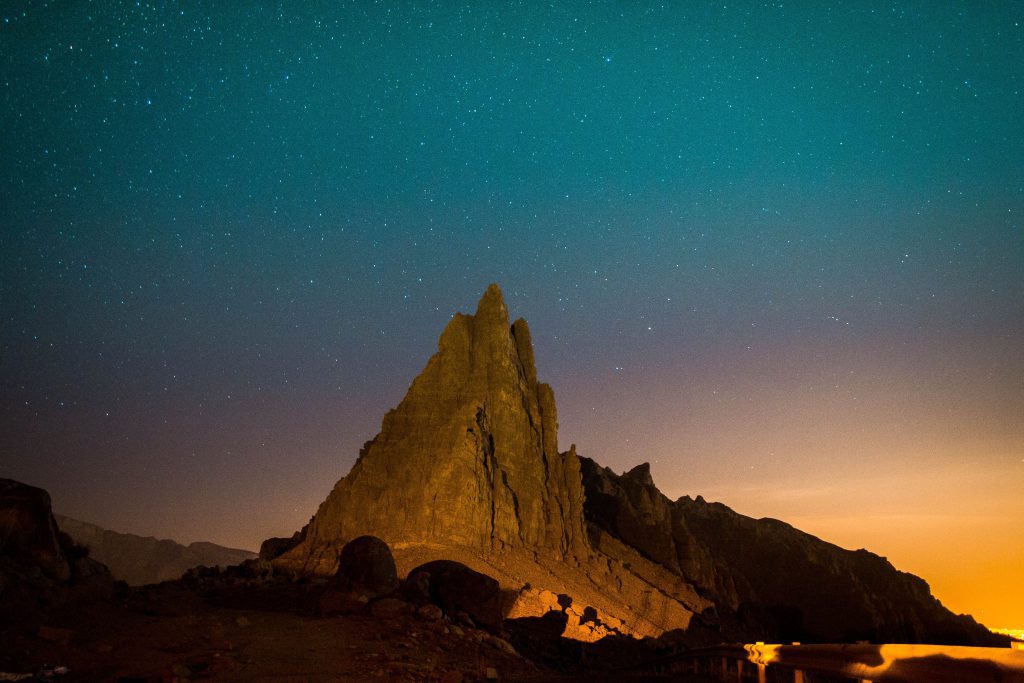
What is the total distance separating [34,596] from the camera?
522 inches

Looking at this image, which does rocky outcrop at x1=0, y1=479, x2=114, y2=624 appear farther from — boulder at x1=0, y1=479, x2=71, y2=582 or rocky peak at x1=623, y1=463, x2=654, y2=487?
rocky peak at x1=623, y1=463, x2=654, y2=487

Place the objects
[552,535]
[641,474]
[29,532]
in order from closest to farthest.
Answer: [29,532]
[552,535]
[641,474]

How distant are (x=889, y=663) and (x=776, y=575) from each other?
10398 centimetres

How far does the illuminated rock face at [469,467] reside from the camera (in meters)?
54.7

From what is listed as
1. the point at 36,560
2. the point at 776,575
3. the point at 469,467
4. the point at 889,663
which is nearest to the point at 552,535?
the point at 469,467

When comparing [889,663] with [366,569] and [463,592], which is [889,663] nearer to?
[366,569]

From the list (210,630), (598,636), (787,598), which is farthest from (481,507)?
(787,598)

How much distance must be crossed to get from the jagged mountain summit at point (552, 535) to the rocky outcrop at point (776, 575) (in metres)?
0.24

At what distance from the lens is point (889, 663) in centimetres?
474

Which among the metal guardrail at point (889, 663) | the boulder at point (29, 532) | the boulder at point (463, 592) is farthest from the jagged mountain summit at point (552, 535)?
the metal guardrail at point (889, 663)

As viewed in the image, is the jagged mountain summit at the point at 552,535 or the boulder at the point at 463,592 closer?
the boulder at the point at 463,592

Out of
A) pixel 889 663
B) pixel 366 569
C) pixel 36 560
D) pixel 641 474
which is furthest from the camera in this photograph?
pixel 641 474

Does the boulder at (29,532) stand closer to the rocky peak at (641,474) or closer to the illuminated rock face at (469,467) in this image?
the illuminated rock face at (469,467)

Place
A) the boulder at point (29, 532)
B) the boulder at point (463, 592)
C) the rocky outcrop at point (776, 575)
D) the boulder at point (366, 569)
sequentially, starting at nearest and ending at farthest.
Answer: the boulder at point (29, 532) → the boulder at point (366, 569) → the boulder at point (463, 592) → the rocky outcrop at point (776, 575)
